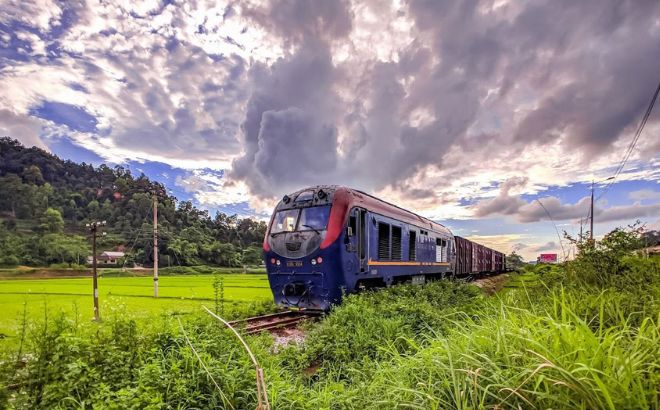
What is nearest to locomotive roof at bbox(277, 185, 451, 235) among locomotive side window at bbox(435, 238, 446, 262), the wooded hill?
locomotive side window at bbox(435, 238, 446, 262)

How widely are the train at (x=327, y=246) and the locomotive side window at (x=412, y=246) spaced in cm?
157

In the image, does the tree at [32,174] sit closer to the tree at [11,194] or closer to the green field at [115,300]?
the tree at [11,194]

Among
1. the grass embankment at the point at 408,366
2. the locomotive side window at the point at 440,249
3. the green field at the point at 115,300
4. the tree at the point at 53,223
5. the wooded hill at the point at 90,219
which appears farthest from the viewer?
the tree at the point at 53,223

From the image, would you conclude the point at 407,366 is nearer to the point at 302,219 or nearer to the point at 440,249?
the point at 302,219

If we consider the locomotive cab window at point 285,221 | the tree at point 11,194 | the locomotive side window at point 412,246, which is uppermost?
the tree at point 11,194

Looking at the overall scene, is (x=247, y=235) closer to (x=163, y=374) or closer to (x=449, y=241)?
(x=449, y=241)

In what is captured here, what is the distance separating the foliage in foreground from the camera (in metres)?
2.43

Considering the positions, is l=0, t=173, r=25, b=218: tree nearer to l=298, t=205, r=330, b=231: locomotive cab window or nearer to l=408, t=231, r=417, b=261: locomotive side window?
l=408, t=231, r=417, b=261: locomotive side window

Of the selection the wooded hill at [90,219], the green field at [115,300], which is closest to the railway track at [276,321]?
the green field at [115,300]

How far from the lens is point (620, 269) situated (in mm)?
6570

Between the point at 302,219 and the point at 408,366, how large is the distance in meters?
7.12

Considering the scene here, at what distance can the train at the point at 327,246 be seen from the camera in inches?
380

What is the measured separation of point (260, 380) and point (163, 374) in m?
3.49

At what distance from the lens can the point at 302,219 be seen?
10.4 metres
